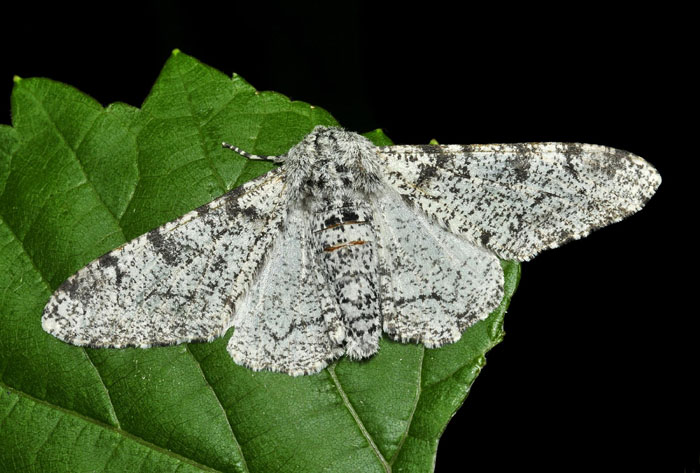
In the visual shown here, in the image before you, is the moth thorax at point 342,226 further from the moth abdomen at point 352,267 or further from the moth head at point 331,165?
the moth head at point 331,165

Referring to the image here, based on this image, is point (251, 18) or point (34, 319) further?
point (251, 18)

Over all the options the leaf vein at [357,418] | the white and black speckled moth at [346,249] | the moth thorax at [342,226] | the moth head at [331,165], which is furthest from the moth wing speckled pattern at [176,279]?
the leaf vein at [357,418]

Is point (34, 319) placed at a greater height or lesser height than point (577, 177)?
lesser

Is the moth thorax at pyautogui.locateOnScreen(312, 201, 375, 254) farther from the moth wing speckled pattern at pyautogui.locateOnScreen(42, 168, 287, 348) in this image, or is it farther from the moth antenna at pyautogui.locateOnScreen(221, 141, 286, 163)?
the moth antenna at pyautogui.locateOnScreen(221, 141, 286, 163)

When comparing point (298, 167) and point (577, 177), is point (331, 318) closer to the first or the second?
point (298, 167)

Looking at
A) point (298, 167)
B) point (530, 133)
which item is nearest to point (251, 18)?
point (298, 167)

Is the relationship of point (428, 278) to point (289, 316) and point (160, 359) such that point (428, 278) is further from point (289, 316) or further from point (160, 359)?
point (160, 359)
